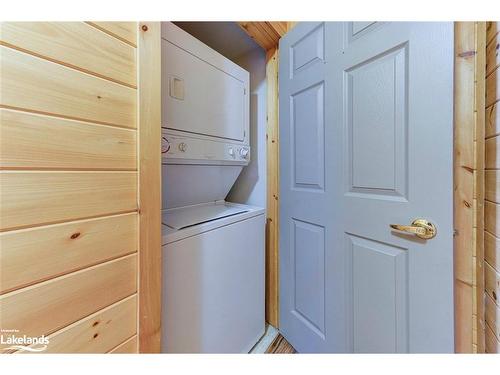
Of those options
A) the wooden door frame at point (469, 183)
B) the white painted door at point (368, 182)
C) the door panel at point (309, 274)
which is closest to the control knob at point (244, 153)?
the white painted door at point (368, 182)

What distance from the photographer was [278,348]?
1.39 m

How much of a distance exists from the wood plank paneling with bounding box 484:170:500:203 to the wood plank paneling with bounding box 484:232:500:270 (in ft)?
0.47

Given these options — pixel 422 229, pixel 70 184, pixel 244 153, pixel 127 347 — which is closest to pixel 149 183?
pixel 70 184

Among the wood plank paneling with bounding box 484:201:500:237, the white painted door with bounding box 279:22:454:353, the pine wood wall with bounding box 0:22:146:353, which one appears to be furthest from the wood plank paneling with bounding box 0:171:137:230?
the wood plank paneling with bounding box 484:201:500:237

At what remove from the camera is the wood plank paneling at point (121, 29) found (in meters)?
0.59

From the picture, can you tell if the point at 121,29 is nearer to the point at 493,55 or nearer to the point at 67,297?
the point at 67,297

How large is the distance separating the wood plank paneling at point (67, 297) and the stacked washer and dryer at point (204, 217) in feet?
0.71

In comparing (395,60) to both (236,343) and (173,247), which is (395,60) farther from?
(236,343)

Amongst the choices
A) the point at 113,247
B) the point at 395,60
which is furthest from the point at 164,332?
the point at 395,60

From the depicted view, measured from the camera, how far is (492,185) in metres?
0.72

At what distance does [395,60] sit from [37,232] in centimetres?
140

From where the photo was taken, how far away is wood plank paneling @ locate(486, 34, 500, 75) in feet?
2.31

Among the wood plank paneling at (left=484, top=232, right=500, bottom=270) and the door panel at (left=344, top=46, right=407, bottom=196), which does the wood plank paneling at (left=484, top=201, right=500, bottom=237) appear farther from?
the door panel at (left=344, top=46, right=407, bottom=196)

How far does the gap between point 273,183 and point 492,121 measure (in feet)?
3.58
